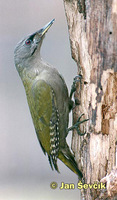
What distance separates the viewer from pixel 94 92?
2.87 metres

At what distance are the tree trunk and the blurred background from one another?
1.42m

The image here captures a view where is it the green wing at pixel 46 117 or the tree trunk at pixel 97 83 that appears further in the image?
the green wing at pixel 46 117

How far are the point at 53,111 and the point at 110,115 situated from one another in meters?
0.69

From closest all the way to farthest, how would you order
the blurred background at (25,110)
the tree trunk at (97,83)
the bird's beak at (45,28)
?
1. the tree trunk at (97,83)
2. the bird's beak at (45,28)
3. the blurred background at (25,110)

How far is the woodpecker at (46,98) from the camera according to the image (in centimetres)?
328

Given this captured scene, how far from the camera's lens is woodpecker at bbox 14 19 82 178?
10.8 ft

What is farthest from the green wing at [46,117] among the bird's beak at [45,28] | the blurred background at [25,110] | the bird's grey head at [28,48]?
the blurred background at [25,110]

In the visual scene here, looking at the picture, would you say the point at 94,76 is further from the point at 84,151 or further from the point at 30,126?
the point at 30,126

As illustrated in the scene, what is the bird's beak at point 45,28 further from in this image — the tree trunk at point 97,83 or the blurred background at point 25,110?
the blurred background at point 25,110

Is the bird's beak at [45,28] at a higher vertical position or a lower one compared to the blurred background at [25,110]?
higher

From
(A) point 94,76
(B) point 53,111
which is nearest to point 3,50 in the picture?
(B) point 53,111

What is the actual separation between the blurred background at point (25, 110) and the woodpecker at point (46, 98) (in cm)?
76

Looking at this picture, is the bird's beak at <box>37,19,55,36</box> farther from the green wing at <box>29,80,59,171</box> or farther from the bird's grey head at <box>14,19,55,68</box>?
the green wing at <box>29,80,59,171</box>

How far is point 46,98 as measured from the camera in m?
3.28
